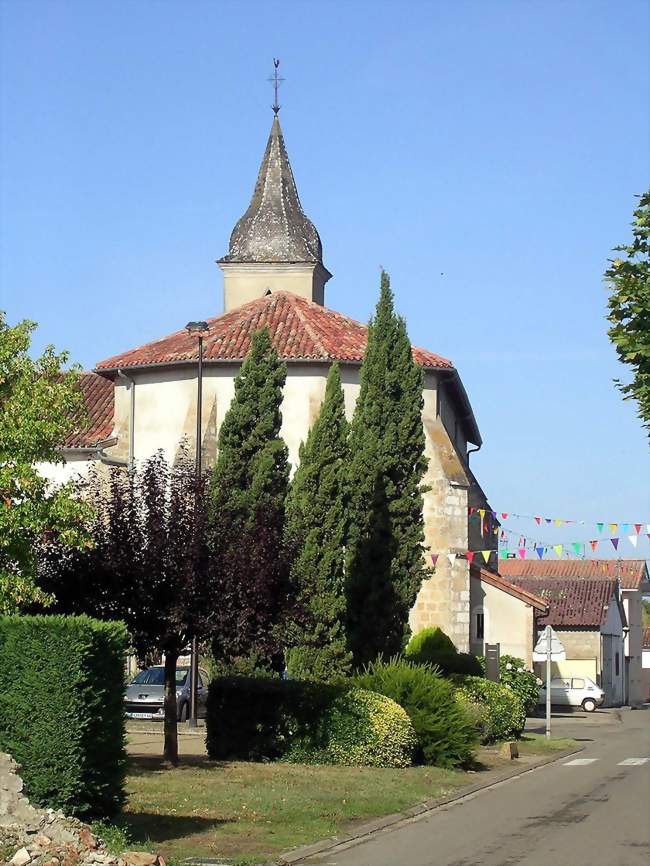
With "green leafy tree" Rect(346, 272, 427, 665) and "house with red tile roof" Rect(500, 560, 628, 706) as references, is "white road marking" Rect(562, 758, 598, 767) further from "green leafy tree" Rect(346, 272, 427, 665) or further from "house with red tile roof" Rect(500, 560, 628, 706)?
"house with red tile roof" Rect(500, 560, 628, 706)

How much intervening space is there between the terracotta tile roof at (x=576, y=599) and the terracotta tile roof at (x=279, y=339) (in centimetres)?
2552

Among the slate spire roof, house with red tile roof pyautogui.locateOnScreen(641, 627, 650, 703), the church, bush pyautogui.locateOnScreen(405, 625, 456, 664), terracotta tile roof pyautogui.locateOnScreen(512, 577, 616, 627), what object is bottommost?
house with red tile roof pyautogui.locateOnScreen(641, 627, 650, 703)

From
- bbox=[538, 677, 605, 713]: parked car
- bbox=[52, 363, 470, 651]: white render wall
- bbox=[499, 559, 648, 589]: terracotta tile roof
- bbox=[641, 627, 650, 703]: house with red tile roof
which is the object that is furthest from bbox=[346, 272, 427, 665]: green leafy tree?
bbox=[641, 627, 650, 703]: house with red tile roof

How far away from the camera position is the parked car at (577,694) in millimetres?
56219

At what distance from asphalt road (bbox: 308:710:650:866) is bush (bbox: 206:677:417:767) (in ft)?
5.89

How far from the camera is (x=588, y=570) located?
90.4 metres

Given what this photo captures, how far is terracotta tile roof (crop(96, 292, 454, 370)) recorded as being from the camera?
4072 cm

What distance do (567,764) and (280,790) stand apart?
10.5 m

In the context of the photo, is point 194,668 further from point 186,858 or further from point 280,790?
point 186,858

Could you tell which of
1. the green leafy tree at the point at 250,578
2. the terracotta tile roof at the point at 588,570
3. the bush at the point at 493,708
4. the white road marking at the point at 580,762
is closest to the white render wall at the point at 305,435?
the bush at the point at 493,708

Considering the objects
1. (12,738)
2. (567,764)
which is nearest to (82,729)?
(12,738)

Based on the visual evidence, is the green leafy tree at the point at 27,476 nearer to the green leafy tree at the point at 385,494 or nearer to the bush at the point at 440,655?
the bush at the point at 440,655

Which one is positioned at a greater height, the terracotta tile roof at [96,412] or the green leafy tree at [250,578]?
the terracotta tile roof at [96,412]

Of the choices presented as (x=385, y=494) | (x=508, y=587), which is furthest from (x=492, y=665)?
(x=508, y=587)
